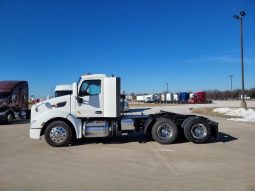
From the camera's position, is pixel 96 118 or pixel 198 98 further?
pixel 198 98

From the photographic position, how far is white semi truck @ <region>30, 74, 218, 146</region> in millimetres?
12094

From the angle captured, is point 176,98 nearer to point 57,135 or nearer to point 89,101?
point 89,101

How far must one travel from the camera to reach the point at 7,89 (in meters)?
25.2

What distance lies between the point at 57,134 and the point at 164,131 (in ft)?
12.6

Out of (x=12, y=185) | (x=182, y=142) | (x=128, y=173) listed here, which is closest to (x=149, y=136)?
(x=182, y=142)

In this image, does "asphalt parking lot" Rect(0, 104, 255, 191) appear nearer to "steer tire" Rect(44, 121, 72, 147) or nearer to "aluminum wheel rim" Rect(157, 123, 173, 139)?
"steer tire" Rect(44, 121, 72, 147)

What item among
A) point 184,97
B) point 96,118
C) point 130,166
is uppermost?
point 184,97

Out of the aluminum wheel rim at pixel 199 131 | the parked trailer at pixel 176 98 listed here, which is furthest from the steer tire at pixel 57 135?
the parked trailer at pixel 176 98

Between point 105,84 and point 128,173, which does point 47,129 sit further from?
point 128,173

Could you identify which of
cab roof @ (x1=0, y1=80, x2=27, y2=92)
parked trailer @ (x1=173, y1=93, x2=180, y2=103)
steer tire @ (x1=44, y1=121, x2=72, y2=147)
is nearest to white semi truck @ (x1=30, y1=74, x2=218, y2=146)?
steer tire @ (x1=44, y1=121, x2=72, y2=147)

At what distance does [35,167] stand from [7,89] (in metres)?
18.2

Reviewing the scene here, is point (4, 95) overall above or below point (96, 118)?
above

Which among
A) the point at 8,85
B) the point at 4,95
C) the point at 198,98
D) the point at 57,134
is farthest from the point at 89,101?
the point at 198,98

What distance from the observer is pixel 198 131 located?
486 inches
